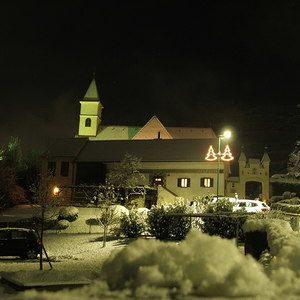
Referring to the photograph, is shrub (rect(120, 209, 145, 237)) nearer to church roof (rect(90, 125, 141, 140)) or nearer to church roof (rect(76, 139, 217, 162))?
church roof (rect(76, 139, 217, 162))

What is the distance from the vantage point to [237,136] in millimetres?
99500

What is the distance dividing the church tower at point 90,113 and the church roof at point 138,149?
16485 mm

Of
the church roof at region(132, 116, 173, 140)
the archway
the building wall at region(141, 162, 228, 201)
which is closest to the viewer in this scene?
the building wall at region(141, 162, 228, 201)

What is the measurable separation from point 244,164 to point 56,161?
24826 mm

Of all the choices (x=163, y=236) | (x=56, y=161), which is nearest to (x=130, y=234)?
(x=163, y=236)

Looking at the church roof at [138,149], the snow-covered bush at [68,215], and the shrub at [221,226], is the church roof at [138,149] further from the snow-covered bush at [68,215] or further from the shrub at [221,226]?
the shrub at [221,226]

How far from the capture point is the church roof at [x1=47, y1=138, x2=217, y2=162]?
48781 mm

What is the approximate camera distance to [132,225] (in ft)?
69.9

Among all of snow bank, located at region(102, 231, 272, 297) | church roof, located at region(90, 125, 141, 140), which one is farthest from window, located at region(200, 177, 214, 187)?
snow bank, located at region(102, 231, 272, 297)

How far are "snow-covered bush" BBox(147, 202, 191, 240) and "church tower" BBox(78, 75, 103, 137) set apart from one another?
53.6 meters

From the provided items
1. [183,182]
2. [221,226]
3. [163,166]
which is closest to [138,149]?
[163,166]

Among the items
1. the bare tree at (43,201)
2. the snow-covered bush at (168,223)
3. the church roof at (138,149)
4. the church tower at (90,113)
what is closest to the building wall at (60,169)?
the church roof at (138,149)

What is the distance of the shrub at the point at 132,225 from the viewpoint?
2131cm

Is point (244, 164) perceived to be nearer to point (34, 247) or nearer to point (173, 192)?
point (173, 192)
